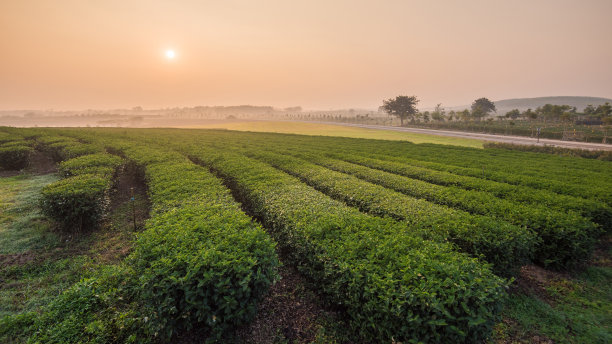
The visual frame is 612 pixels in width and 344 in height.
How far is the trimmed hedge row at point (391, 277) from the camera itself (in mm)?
3738

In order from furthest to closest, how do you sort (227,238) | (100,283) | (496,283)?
(100,283), (227,238), (496,283)

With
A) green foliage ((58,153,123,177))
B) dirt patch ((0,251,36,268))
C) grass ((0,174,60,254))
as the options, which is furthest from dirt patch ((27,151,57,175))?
dirt patch ((0,251,36,268))

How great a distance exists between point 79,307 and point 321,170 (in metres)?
10.1

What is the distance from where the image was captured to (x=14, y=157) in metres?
17.9

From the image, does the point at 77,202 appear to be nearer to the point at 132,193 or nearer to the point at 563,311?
the point at 132,193

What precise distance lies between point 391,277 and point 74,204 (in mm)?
10579

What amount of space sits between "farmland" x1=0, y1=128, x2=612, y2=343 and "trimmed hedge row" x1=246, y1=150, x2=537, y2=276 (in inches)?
1.5

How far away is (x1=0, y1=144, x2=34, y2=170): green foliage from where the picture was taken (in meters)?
17.6

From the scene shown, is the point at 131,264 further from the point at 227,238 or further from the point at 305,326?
the point at 305,326

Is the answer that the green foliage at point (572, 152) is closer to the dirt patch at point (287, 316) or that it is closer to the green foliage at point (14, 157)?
the dirt patch at point (287, 316)

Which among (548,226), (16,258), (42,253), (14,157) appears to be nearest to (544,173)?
(548,226)

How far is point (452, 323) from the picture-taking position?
374 centimetres

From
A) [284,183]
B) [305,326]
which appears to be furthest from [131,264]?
[284,183]

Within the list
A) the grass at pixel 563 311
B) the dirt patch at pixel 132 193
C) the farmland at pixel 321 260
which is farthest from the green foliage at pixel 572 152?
the dirt patch at pixel 132 193
